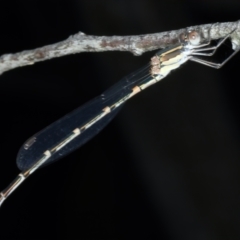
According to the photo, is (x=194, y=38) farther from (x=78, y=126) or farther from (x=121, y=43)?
(x=78, y=126)

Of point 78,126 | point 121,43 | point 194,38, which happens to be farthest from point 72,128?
point 194,38

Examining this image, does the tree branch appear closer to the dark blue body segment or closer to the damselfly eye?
the damselfly eye

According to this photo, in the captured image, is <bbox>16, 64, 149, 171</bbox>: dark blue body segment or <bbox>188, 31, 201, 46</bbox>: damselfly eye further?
<bbox>16, 64, 149, 171</bbox>: dark blue body segment

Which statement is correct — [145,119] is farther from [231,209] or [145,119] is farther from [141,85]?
[141,85]

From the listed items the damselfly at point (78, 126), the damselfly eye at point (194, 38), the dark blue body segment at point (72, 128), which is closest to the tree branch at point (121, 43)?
the damselfly eye at point (194, 38)

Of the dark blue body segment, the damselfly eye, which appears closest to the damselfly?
the dark blue body segment

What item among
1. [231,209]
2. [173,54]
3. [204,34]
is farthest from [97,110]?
[231,209]

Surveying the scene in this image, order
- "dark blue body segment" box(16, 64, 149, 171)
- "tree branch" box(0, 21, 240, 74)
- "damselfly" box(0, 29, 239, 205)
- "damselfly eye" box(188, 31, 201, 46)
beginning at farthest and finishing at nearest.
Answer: "dark blue body segment" box(16, 64, 149, 171)
"damselfly" box(0, 29, 239, 205)
"damselfly eye" box(188, 31, 201, 46)
"tree branch" box(0, 21, 240, 74)
